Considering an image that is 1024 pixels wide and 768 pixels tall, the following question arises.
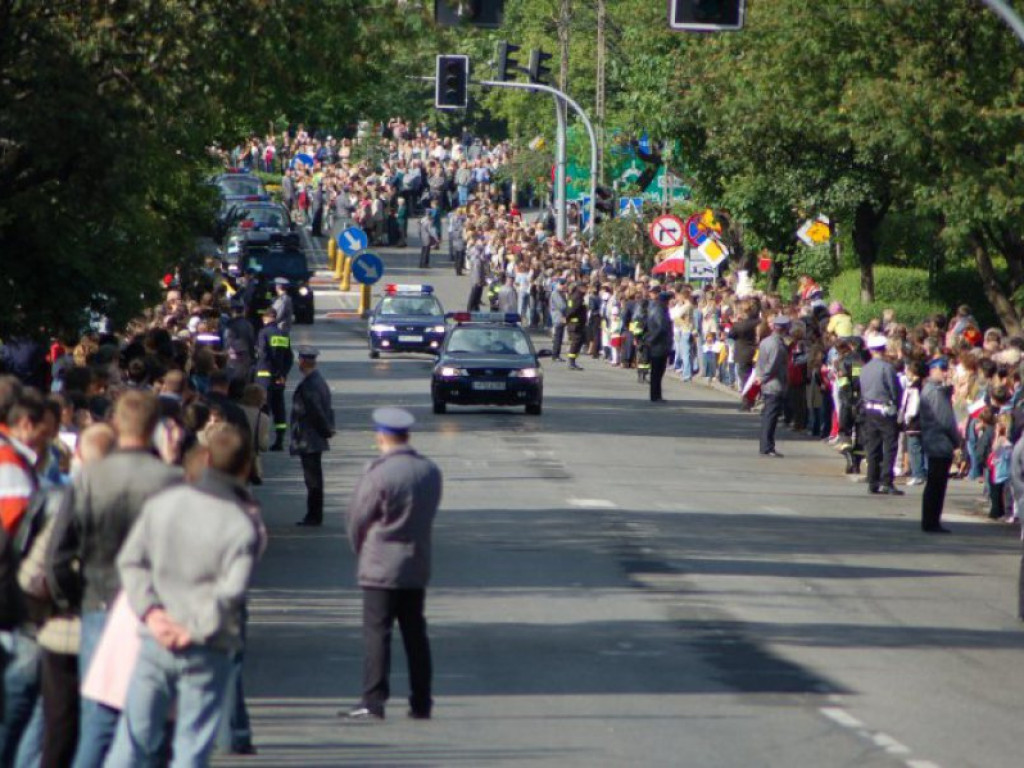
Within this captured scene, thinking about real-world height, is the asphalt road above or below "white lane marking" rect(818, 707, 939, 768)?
below

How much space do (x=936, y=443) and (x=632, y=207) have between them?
38020 mm

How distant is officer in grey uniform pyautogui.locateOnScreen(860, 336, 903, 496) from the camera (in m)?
26.1

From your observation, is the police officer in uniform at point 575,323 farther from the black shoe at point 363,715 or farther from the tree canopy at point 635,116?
the black shoe at point 363,715

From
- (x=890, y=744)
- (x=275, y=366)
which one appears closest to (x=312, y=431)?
(x=275, y=366)

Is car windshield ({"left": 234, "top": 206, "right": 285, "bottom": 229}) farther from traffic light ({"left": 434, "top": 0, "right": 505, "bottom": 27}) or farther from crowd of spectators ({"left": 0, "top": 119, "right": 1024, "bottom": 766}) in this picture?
traffic light ({"left": 434, "top": 0, "right": 505, "bottom": 27})

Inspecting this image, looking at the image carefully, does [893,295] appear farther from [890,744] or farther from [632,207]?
[890,744]

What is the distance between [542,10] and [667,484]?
224ft

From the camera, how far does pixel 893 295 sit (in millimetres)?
47969

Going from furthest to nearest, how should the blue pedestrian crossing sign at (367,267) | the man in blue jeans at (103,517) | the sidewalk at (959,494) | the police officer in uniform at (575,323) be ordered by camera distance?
the blue pedestrian crossing sign at (367,267) < the police officer in uniform at (575,323) < the sidewalk at (959,494) < the man in blue jeans at (103,517)

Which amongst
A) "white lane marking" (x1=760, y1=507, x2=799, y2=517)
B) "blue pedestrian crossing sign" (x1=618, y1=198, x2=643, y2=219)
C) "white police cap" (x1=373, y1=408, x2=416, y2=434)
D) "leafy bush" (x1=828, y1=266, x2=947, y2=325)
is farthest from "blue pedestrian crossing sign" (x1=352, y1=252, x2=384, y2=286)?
"white police cap" (x1=373, y1=408, x2=416, y2=434)

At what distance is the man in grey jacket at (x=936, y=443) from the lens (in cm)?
2300

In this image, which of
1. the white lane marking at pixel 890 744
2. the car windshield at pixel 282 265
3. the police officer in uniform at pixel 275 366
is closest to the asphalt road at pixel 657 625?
the white lane marking at pixel 890 744

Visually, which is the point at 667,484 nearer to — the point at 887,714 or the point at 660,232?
the point at 887,714

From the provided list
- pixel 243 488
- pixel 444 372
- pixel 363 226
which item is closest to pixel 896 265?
pixel 444 372
